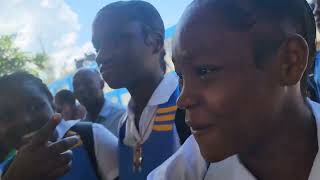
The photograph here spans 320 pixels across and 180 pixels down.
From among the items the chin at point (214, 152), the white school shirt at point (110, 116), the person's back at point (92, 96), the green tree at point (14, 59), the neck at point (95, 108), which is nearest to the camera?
the chin at point (214, 152)

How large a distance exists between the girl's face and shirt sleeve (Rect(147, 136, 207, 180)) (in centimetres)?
98

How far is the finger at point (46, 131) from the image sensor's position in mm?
1307

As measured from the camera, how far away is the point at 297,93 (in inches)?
40.7

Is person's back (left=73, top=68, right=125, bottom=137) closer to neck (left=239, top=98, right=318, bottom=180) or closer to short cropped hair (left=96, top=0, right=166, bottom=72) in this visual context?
short cropped hair (left=96, top=0, right=166, bottom=72)

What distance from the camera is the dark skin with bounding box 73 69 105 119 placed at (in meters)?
3.73

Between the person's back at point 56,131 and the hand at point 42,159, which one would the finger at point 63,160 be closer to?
the hand at point 42,159

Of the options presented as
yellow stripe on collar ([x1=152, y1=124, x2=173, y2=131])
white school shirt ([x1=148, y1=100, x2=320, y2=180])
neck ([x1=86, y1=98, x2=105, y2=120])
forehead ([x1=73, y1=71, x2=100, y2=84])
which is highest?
white school shirt ([x1=148, y1=100, x2=320, y2=180])

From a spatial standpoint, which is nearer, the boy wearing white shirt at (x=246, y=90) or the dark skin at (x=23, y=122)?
the boy wearing white shirt at (x=246, y=90)

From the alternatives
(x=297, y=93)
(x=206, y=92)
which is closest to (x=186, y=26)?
(x=206, y=92)

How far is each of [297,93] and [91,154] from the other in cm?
105

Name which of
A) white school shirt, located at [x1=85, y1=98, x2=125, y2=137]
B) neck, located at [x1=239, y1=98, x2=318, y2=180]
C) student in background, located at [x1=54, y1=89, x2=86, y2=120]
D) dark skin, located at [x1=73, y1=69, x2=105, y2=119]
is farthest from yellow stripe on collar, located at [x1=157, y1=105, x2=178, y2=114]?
student in background, located at [x1=54, y1=89, x2=86, y2=120]

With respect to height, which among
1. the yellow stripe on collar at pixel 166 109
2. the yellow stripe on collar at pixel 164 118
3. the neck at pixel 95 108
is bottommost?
the neck at pixel 95 108

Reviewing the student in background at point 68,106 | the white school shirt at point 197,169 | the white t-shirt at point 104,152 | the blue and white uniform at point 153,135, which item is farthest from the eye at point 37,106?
the student in background at point 68,106

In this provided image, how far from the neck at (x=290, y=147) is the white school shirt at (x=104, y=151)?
0.92 m
